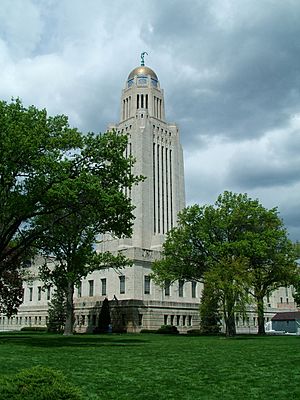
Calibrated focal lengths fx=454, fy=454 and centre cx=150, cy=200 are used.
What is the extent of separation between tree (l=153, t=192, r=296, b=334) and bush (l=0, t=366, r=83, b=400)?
34599mm

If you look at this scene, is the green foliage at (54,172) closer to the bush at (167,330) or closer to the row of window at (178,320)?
the bush at (167,330)

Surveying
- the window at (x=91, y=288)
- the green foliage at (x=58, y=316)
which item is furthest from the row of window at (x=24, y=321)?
the green foliage at (x=58, y=316)

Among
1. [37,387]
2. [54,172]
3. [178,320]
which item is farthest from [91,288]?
[37,387]

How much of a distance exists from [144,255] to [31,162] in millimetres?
41314

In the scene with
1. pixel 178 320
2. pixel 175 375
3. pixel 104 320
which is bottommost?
pixel 178 320

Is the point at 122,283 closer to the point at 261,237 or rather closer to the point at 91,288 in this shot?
the point at 91,288

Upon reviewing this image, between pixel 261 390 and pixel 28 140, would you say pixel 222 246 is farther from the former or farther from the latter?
pixel 261 390

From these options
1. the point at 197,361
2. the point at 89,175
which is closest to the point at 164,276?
the point at 89,175

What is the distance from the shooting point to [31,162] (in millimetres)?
23609

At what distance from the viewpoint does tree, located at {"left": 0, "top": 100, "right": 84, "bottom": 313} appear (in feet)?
76.3

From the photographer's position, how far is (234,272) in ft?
122

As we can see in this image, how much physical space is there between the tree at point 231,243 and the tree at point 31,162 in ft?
66.7

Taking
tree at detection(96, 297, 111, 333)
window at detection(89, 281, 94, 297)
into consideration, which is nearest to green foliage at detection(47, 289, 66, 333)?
tree at detection(96, 297, 111, 333)

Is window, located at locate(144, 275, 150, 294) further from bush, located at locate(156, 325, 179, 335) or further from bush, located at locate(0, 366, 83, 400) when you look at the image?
bush, located at locate(0, 366, 83, 400)
